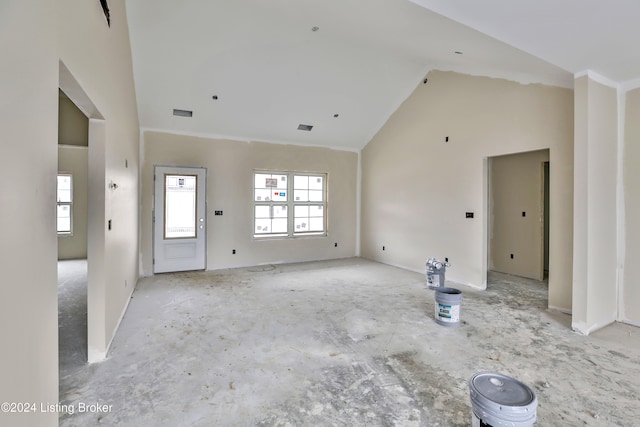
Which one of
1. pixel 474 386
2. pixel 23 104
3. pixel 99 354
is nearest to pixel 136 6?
pixel 23 104

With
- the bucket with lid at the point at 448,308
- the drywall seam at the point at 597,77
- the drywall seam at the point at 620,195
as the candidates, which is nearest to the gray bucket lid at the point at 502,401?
the bucket with lid at the point at 448,308

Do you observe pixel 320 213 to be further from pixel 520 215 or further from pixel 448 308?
pixel 448 308

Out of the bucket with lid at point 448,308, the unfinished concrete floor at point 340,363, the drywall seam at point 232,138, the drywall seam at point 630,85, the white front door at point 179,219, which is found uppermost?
the drywall seam at point 232,138

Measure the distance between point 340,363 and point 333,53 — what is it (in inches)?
165

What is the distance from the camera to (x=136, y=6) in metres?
3.49

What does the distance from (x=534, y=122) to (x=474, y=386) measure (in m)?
3.77

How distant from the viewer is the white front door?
566 centimetres

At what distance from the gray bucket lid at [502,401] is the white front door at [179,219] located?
5273 millimetres

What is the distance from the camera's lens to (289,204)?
6.92 m

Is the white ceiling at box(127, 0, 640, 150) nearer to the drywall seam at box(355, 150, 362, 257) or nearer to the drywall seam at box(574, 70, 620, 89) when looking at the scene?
the drywall seam at box(574, 70, 620, 89)

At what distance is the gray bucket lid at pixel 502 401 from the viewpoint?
155cm

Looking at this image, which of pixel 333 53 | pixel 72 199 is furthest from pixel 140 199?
pixel 333 53

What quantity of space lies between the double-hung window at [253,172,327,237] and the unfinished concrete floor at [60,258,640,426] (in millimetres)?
2476

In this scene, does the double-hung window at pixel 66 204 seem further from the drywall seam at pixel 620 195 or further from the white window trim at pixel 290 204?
the drywall seam at pixel 620 195
